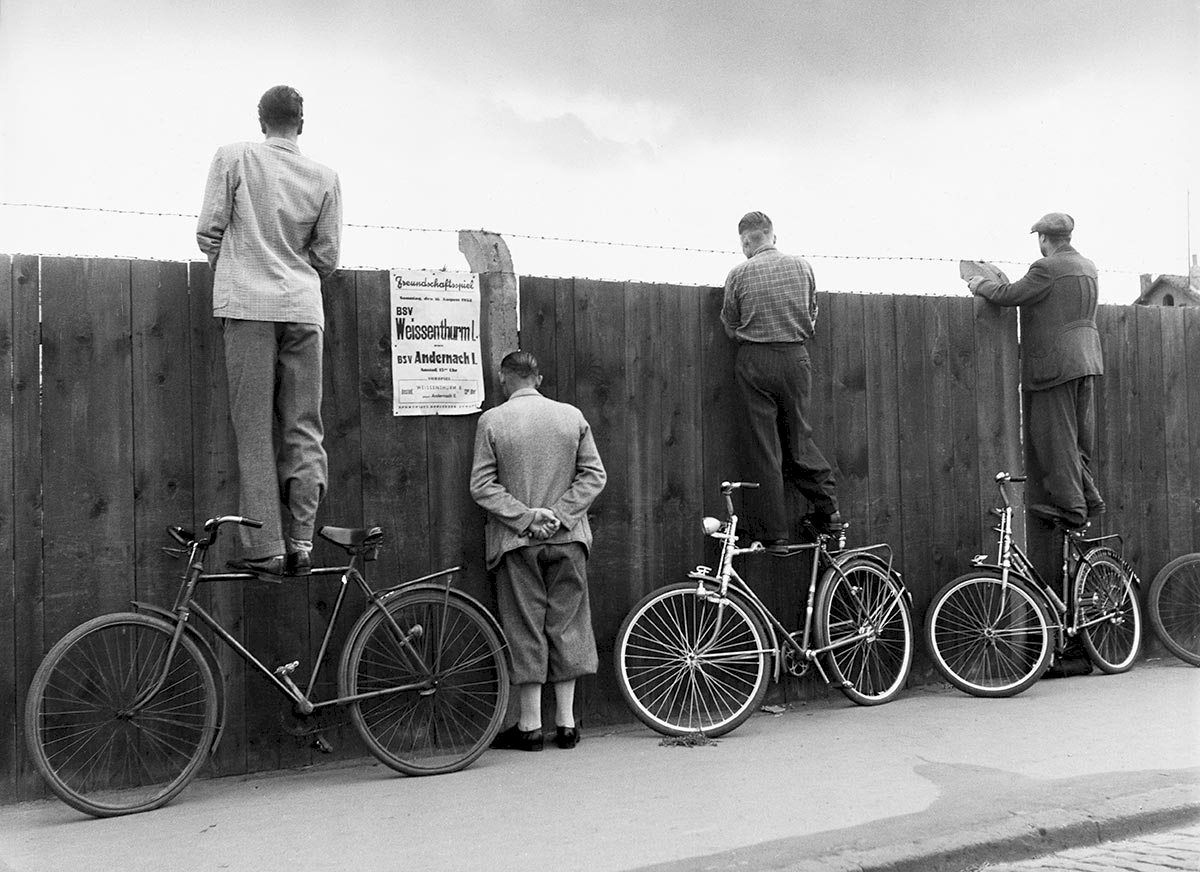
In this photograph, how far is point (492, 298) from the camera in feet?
20.7

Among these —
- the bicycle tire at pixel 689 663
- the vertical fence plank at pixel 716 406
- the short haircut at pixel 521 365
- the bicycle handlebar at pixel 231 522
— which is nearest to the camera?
the bicycle handlebar at pixel 231 522

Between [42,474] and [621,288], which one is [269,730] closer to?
[42,474]

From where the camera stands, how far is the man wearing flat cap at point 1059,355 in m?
7.75

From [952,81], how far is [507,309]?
307 centimetres

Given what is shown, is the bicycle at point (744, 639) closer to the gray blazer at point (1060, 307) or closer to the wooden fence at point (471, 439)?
the wooden fence at point (471, 439)

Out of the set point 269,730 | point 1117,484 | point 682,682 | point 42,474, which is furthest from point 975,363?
point 42,474

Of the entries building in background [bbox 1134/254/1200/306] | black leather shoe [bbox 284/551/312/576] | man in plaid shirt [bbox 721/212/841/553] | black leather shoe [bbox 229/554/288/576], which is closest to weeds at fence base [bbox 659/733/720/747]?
man in plaid shirt [bbox 721/212/841/553]

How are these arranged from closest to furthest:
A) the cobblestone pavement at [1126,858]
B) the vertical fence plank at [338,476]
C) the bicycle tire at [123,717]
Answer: the cobblestone pavement at [1126,858]
the bicycle tire at [123,717]
the vertical fence plank at [338,476]

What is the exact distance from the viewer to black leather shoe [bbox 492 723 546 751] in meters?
6.01

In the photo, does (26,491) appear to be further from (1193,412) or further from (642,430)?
(1193,412)

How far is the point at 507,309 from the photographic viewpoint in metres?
6.31

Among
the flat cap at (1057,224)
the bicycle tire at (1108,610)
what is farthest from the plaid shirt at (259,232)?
the bicycle tire at (1108,610)

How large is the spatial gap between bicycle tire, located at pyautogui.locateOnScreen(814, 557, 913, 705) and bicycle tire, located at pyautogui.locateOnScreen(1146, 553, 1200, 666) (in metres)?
2.06

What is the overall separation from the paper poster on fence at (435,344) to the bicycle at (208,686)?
2.65 ft
